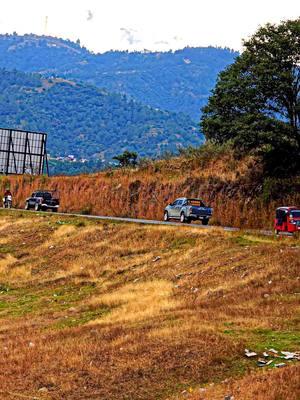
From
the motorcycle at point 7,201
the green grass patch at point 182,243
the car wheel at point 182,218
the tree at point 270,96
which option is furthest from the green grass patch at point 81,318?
the motorcycle at point 7,201

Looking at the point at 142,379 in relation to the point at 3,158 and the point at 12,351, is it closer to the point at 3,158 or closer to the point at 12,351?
the point at 12,351

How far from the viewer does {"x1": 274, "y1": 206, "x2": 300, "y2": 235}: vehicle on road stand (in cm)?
3186

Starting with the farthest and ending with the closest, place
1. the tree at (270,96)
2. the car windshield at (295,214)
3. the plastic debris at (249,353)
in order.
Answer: the tree at (270,96)
the car windshield at (295,214)
the plastic debris at (249,353)

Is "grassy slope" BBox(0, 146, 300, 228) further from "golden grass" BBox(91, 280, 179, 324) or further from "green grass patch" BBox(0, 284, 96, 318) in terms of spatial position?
"golden grass" BBox(91, 280, 179, 324)

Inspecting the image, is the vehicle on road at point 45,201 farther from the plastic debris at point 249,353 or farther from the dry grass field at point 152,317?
the plastic debris at point 249,353

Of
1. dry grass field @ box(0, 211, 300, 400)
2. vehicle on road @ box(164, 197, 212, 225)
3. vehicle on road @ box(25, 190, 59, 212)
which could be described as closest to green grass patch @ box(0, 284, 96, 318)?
dry grass field @ box(0, 211, 300, 400)

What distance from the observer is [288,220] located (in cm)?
3209

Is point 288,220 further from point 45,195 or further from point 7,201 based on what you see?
point 7,201

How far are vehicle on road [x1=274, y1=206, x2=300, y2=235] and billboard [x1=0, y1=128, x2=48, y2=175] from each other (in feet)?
247

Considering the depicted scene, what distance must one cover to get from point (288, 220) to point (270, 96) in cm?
1510

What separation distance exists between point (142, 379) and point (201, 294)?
7724mm

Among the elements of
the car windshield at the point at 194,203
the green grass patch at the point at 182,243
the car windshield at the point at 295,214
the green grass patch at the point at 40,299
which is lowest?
the green grass patch at the point at 40,299

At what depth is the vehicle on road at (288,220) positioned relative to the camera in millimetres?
31859

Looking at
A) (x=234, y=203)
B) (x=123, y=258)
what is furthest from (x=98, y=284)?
(x=234, y=203)
